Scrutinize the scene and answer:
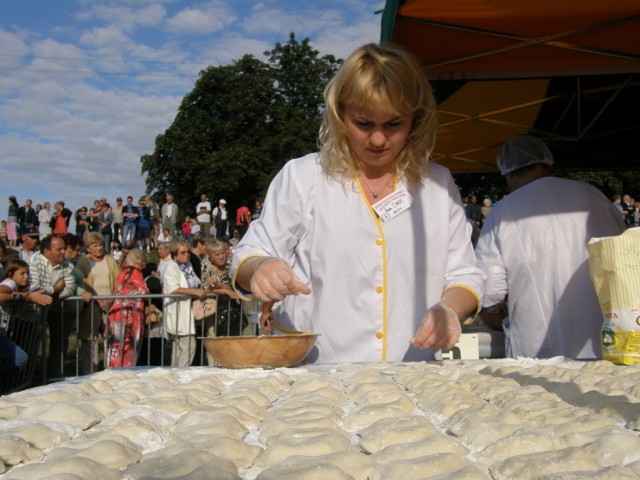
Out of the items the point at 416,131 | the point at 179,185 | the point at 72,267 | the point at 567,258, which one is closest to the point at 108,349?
the point at 72,267

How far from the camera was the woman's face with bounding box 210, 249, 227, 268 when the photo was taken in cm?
679

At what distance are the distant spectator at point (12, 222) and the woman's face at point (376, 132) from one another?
15658 mm

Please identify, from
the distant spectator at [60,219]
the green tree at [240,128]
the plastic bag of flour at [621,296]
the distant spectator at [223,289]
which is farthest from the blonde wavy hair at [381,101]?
the green tree at [240,128]

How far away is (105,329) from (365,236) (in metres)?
4.90

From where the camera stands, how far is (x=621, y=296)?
2037mm

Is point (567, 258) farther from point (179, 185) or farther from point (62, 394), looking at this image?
point (179, 185)

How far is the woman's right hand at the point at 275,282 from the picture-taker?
173 cm

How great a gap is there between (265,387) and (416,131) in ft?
3.18

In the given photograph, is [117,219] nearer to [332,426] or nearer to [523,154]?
[523,154]

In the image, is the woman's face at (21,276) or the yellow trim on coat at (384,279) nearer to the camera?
the yellow trim on coat at (384,279)

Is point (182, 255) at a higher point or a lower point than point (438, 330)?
higher

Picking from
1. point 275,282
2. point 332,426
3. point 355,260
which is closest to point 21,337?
point 355,260

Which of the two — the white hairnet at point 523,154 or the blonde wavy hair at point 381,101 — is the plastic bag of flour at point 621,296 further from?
the white hairnet at point 523,154

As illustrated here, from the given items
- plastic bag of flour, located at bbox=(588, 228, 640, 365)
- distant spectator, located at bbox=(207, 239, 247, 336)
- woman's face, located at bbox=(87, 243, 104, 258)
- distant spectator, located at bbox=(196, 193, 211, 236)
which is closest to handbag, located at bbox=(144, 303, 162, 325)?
distant spectator, located at bbox=(207, 239, 247, 336)
